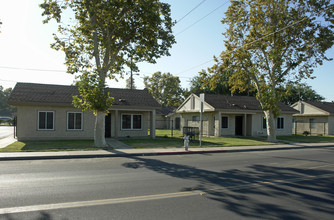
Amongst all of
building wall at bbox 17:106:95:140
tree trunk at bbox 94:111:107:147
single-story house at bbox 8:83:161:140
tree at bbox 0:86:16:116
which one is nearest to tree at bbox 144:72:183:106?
single-story house at bbox 8:83:161:140

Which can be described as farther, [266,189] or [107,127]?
[107,127]

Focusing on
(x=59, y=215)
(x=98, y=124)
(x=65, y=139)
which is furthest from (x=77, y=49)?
(x=59, y=215)

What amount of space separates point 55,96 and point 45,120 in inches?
81.0

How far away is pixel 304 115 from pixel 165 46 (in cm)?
2632

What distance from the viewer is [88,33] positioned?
17.1m

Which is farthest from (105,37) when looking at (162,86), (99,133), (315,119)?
(162,86)

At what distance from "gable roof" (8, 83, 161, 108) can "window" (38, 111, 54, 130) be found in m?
0.95

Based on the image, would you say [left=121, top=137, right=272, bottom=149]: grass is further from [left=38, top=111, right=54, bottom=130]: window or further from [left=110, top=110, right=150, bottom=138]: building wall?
[left=38, top=111, right=54, bottom=130]: window

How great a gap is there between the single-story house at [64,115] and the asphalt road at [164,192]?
10.3m

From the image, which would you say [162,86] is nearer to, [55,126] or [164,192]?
[55,126]

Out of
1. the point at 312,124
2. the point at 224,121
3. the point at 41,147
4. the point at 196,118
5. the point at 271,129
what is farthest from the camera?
the point at 312,124

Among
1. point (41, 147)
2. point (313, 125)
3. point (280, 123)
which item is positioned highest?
point (280, 123)

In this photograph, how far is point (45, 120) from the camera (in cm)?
2000

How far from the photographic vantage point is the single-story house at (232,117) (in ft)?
88.0
